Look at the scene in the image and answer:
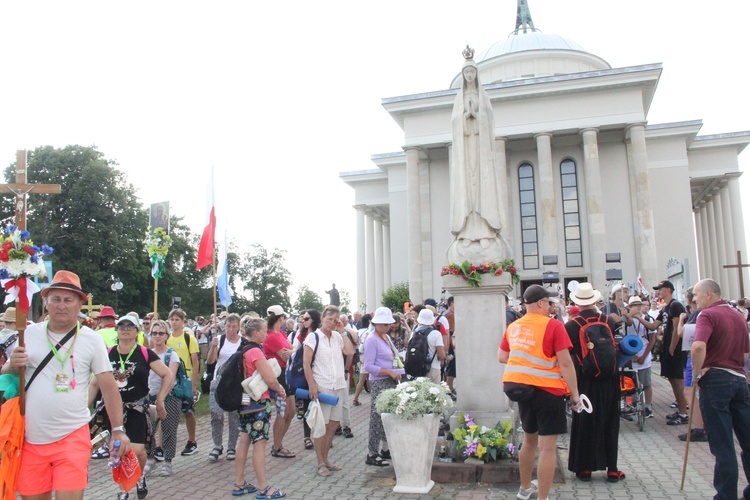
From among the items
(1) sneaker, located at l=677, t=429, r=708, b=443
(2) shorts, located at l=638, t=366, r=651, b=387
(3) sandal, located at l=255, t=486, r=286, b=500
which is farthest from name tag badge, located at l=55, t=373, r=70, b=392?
(2) shorts, located at l=638, t=366, r=651, b=387

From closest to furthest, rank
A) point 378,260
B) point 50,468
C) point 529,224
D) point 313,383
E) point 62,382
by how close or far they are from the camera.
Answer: point 50,468, point 62,382, point 313,383, point 529,224, point 378,260

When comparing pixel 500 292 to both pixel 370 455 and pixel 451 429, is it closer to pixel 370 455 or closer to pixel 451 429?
pixel 451 429

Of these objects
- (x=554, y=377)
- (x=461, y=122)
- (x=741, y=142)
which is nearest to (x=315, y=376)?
(x=554, y=377)

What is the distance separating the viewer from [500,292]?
7.98m

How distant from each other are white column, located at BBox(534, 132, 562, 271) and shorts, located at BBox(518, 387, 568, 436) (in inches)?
1241

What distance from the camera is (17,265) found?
4.62 m

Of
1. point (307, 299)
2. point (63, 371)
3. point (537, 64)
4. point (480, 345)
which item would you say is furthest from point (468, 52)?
point (307, 299)

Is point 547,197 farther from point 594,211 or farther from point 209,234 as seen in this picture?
point 209,234

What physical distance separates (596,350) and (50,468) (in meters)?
5.65

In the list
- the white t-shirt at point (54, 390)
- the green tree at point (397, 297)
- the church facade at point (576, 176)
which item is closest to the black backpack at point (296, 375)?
the white t-shirt at point (54, 390)

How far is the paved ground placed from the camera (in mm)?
6602

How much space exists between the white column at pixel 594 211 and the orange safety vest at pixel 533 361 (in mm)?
32198

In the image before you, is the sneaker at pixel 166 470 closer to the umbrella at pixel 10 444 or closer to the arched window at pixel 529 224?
the umbrella at pixel 10 444

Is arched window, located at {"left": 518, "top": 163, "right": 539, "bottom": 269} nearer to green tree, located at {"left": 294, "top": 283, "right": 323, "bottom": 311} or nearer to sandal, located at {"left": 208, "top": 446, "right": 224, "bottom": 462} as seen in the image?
sandal, located at {"left": 208, "top": 446, "right": 224, "bottom": 462}
